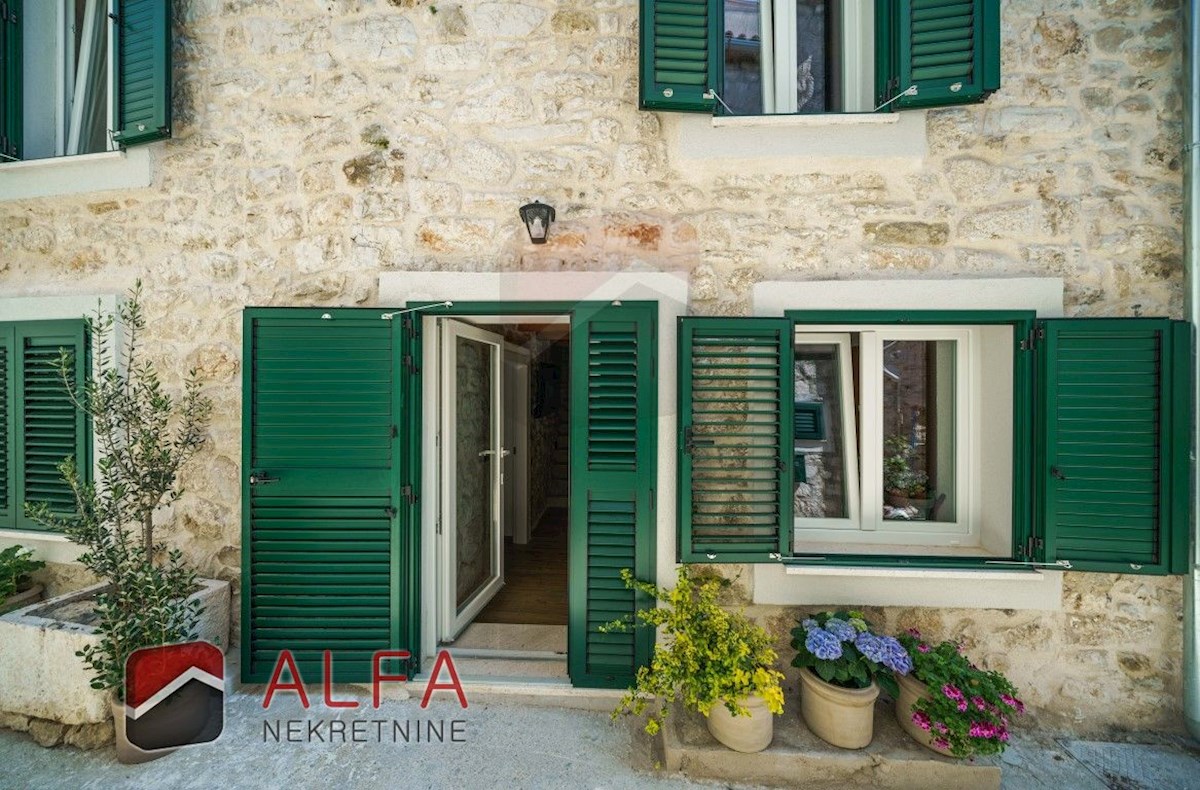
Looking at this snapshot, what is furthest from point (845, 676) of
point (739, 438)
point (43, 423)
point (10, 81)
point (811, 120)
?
point (10, 81)

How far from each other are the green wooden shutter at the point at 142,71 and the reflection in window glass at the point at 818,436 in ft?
13.6

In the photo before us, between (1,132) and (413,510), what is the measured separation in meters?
3.74

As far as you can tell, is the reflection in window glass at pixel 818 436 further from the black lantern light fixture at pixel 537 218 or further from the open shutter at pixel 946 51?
the black lantern light fixture at pixel 537 218

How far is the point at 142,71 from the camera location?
304 cm

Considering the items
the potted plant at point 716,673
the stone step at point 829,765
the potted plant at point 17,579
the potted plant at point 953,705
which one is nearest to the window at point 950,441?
the potted plant at point 716,673

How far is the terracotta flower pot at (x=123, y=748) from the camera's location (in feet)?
7.79

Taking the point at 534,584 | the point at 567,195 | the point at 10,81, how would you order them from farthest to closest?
1. the point at 534,584
2. the point at 10,81
3. the point at 567,195

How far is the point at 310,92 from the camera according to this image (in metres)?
3.05

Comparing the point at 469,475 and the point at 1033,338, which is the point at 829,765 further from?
the point at 469,475

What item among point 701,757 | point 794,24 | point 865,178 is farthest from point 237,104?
point 701,757

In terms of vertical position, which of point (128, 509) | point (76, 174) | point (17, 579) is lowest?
point (17, 579)

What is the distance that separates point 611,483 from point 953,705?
187cm

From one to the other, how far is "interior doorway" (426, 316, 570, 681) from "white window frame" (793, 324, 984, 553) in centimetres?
188

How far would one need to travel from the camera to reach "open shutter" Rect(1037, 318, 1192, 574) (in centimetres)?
257
